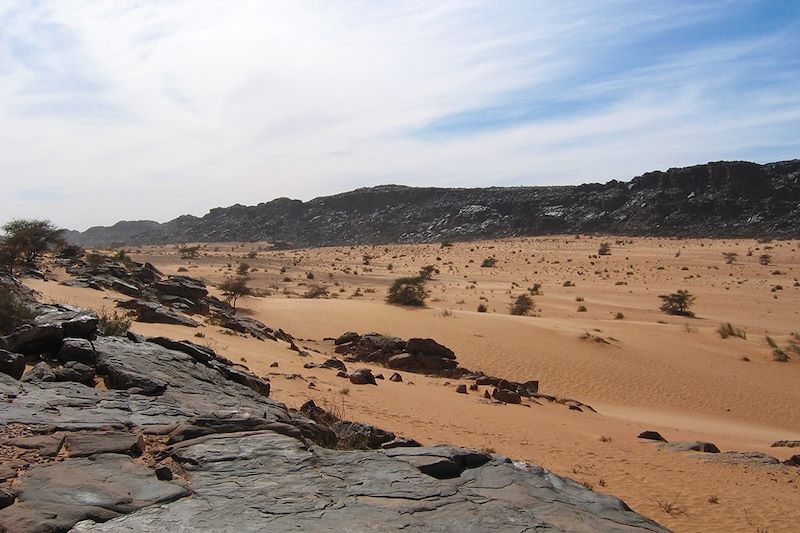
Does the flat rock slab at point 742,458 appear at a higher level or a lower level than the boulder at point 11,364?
lower

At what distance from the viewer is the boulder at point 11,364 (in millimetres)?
6754

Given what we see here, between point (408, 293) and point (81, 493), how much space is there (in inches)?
927

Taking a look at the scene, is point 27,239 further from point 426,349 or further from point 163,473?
point 163,473

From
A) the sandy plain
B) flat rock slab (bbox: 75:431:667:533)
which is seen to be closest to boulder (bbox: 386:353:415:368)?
the sandy plain

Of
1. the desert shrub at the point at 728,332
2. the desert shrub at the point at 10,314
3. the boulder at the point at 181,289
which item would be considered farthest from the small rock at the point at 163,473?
the desert shrub at the point at 728,332

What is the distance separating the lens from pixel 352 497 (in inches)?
180

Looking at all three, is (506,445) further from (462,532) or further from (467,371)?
(467,371)

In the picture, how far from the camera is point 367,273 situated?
1767 inches

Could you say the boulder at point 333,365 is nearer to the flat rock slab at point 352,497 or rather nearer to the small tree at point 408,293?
the flat rock slab at point 352,497

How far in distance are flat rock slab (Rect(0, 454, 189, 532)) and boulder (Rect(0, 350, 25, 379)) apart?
2.80 meters

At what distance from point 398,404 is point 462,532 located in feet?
23.8

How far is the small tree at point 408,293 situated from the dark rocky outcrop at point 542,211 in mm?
47933

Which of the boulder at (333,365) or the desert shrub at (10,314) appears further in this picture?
the boulder at (333,365)

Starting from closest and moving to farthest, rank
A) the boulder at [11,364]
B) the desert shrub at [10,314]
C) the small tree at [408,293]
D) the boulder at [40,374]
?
the boulder at [40,374] → the boulder at [11,364] → the desert shrub at [10,314] → the small tree at [408,293]
